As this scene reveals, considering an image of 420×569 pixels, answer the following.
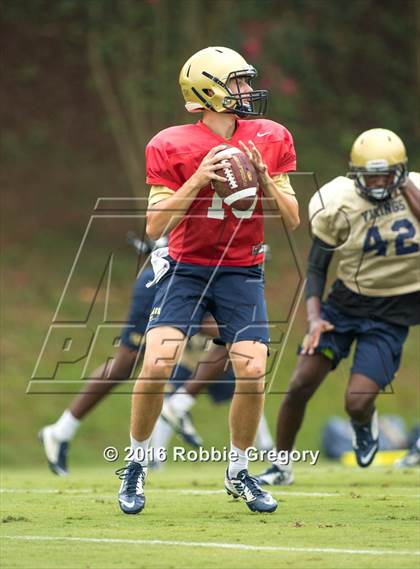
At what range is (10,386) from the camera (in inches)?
555

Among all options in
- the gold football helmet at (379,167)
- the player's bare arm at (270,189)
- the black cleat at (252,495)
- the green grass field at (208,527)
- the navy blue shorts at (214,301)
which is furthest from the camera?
the gold football helmet at (379,167)

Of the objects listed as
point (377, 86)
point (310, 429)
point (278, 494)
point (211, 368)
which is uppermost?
point (278, 494)

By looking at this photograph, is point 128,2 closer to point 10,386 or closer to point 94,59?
point 94,59

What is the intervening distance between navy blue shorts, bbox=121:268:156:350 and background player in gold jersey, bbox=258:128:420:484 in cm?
203

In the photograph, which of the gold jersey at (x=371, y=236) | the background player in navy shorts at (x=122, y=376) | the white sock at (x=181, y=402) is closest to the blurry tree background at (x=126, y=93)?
the white sock at (x=181, y=402)

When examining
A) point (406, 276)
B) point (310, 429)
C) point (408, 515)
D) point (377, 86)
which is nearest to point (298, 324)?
point (310, 429)

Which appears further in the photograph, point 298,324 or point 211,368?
point 298,324

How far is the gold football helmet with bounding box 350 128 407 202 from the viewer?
7.30m

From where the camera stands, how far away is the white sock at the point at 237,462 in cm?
615

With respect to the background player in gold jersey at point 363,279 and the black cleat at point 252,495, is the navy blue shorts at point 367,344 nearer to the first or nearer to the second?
the background player in gold jersey at point 363,279

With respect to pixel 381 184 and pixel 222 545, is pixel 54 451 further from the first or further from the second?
pixel 222 545

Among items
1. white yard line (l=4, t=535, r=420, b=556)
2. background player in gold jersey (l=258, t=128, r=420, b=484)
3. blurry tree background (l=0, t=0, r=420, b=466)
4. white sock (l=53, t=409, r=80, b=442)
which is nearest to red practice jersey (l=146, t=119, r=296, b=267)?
background player in gold jersey (l=258, t=128, r=420, b=484)

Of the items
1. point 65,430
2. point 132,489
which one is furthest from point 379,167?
point 65,430

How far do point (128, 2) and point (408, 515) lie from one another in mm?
11432
